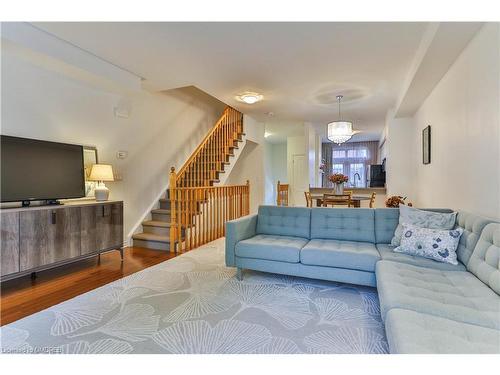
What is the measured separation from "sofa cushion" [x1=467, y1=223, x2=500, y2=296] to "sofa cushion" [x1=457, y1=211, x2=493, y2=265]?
2.6 inches

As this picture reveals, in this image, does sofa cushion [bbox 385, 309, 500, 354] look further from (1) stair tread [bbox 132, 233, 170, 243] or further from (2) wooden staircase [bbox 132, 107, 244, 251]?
(1) stair tread [bbox 132, 233, 170, 243]

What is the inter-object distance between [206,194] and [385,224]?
2938 millimetres

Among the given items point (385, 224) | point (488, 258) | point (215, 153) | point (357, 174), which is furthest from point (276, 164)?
point (488, 258)

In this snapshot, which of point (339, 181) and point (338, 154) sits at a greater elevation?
point (338, 154)

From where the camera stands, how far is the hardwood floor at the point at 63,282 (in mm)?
2395

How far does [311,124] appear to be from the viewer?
276 inches

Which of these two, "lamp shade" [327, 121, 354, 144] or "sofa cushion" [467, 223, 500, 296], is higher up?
"lamp shade" [327, 121, 354, 144]

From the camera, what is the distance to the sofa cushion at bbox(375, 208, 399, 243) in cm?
295

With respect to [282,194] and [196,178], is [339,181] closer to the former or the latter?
[282,194]

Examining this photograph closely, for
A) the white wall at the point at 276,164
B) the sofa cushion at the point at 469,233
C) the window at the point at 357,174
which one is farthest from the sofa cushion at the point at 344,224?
the window at the point at 357,174

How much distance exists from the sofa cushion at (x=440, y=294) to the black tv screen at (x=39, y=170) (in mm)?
3554

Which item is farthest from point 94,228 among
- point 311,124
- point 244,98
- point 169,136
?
point 311,124

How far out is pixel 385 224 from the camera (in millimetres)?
2988

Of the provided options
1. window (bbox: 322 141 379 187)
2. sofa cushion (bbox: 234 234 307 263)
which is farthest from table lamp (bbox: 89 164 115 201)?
window (bbox: 322 141 379 187)
